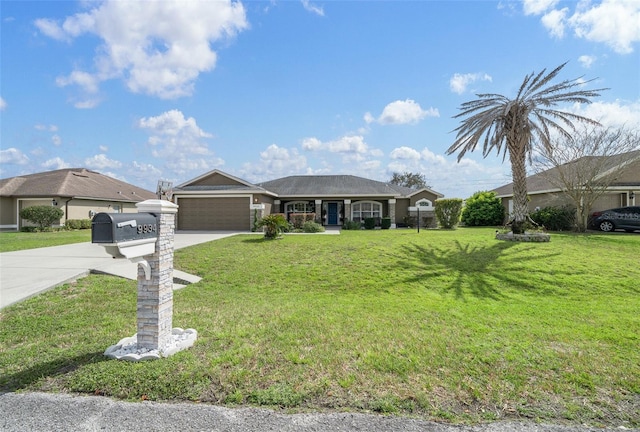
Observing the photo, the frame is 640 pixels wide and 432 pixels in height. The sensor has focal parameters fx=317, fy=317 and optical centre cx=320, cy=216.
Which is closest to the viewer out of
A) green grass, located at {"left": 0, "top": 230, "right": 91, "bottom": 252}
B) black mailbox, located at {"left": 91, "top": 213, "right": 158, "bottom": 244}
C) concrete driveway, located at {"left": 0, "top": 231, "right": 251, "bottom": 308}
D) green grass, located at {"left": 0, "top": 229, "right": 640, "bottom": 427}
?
green grass, located at {"left": 0, "top": 229, "right": 640, "bottom": 427}

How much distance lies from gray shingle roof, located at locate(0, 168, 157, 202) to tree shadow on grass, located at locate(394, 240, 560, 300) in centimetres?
2492

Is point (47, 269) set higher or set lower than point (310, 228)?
lower

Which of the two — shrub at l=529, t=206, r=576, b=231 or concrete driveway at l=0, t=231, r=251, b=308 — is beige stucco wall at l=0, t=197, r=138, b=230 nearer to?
concrete driveway at l=0, t=231, r=251, b=308

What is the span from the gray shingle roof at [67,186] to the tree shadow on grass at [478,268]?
24.9 m

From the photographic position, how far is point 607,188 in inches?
697

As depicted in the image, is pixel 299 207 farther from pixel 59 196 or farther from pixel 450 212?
pixel 59 196

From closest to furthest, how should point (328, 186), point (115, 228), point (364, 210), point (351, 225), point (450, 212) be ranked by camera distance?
point (115, 228) < point (450, 212) < point (351, 225) < point (364, 210) < point (328, 186)

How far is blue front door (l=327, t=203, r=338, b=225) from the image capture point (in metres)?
25.5

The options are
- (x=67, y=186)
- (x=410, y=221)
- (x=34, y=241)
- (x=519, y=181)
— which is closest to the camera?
(x=519, y=181)

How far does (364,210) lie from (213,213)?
1104 cm

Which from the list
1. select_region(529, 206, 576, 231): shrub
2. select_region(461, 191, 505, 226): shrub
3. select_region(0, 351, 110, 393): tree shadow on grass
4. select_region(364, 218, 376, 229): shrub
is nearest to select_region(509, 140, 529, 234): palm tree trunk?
select_region(529, 206, 576, 231): shrub

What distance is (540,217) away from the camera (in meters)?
17.5

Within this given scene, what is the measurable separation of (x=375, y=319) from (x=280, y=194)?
751 inches

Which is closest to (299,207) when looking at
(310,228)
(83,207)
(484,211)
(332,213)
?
(332,213)
